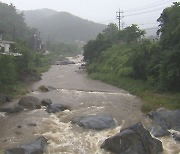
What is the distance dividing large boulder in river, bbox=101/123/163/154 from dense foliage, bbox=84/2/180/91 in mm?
12869

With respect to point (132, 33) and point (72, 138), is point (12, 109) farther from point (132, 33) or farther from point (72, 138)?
point (132, 33)

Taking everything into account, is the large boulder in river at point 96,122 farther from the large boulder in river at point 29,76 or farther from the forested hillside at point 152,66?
the large boulder in river at point 29,76

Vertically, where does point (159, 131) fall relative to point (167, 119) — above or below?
below

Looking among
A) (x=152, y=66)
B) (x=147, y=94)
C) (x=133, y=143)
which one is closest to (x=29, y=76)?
(x=152, y=66)

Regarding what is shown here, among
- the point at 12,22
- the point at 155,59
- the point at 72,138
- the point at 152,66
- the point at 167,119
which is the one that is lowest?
the point at 72,138

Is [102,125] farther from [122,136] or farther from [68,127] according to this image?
[122,136]

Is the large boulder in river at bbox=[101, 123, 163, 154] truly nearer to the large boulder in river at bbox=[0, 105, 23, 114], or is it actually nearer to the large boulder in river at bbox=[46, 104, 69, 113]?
the large boulder in river at bbox=[46, 104, 69, 113]

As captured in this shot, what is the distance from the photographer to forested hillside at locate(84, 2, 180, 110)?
28781 mm

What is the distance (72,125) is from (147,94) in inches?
461

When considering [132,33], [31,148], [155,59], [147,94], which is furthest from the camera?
[132,33]

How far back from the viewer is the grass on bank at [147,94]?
25.5 meters

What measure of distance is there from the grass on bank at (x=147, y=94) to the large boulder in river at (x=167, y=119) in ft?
8.65

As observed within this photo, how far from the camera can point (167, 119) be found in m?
21.0

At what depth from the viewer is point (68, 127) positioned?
20.2 metres
